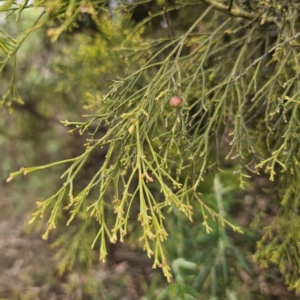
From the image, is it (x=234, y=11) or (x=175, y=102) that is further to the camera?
(x=234, y=11)

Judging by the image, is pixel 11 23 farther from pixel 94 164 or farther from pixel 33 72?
pixel 94 164

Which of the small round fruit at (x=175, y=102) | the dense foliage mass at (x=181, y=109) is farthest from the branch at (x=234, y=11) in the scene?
the small round fruit at (x=175, y=102)

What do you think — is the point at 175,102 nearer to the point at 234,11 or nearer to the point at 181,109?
the point at 181,109

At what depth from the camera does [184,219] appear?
8.98ft

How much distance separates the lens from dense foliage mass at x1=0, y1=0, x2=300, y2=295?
150 cm

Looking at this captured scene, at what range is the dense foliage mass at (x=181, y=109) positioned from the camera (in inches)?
58.9

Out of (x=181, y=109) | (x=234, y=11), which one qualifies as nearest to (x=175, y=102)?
(x=181, y=109)

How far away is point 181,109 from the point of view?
1.61 m

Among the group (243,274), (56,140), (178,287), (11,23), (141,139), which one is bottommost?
(243,274)

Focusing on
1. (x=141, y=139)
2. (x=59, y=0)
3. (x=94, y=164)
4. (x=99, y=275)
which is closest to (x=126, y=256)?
(x=99, y=275)

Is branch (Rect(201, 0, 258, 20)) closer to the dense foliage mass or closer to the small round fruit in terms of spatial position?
the dense foliage mass

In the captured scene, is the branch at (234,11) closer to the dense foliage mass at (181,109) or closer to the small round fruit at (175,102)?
the dense foliage mass at (181,109)

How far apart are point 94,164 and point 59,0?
2110 millimetres

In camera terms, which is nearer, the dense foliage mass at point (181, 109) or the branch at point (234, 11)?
the dense foliage mass at point (181, 109)
